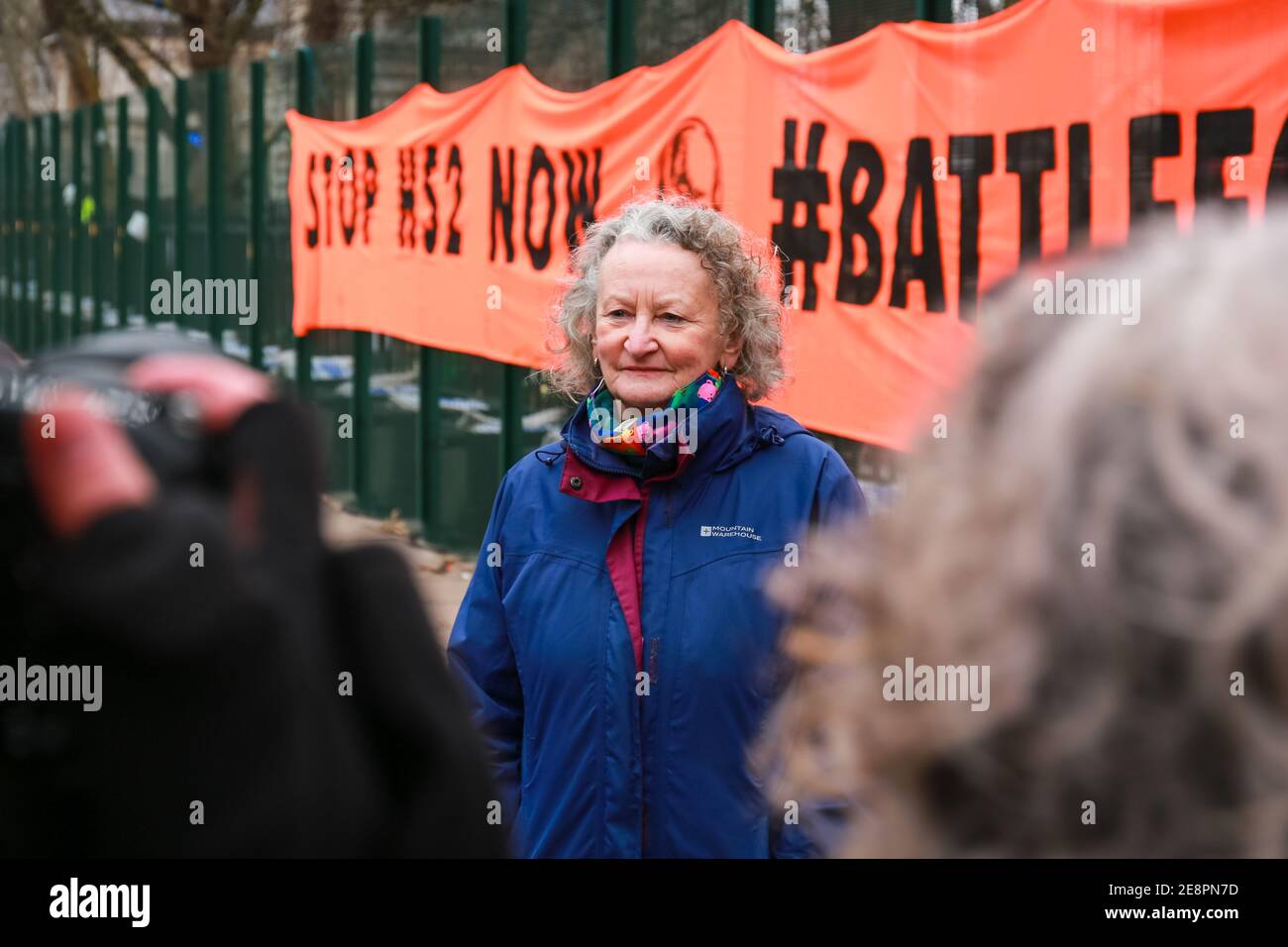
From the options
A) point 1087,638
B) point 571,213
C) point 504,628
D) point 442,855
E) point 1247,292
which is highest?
point 571,213

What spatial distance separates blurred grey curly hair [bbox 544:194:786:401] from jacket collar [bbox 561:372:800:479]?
0.86 feet

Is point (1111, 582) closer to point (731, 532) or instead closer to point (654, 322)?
point (731, 532)

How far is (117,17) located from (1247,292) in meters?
20.2

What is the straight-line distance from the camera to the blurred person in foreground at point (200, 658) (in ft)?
2.70

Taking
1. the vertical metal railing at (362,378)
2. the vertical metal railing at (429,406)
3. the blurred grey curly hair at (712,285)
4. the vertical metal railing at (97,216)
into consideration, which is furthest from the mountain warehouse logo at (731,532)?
the vertical metal railing at (97,216)

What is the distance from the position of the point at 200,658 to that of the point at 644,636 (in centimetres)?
→ 176

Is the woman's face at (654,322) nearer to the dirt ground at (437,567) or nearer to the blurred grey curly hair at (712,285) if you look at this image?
the blurred grey curly hair at (712,285)

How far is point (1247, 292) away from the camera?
0.83m

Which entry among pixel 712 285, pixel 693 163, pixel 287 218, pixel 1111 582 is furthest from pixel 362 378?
pixel 1111 582

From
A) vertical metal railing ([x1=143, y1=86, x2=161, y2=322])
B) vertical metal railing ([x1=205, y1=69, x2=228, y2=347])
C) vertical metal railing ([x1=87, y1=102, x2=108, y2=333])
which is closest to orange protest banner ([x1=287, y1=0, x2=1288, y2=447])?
vertical metal railing ([x1=205, y1=69, x2=228, y2=347])
